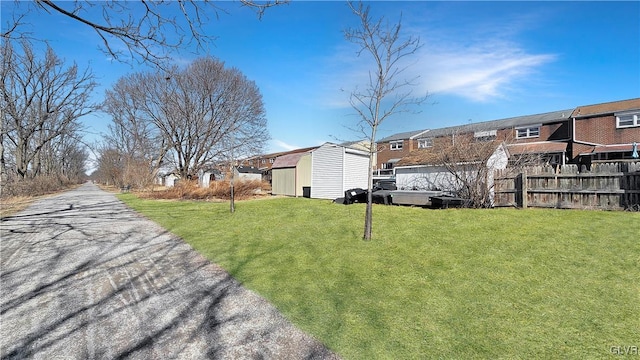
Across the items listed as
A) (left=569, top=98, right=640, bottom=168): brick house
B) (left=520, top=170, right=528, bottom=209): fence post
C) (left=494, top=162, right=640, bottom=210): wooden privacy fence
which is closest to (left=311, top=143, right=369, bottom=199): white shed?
(left=494, top=162, right=640, bottom=210): wooden privacy fence

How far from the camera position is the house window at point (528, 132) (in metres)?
29.3

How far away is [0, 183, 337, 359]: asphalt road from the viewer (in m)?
2.69

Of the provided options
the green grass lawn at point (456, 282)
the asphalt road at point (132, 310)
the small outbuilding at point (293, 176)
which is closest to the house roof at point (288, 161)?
the small outbuilding at point (293, 176)

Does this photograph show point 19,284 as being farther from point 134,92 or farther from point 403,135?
point 403,135

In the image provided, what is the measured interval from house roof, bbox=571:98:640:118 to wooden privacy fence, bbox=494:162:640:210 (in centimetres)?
2027

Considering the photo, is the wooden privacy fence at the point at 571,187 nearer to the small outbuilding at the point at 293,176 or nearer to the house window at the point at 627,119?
the small outbuilding at the point at 293,176

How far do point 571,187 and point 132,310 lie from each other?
1162cm

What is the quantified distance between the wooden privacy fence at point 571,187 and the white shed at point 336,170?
849 centimetres

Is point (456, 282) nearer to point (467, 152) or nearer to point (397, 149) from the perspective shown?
point (467, 152)

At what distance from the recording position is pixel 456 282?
4145 mm

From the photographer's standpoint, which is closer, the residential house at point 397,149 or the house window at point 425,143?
the house window at point 425,143

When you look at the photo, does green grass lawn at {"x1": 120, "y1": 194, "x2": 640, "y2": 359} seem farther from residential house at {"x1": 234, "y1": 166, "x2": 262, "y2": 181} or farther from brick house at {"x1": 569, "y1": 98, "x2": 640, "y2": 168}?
residential house at {"x1": 234, "y1": 166, "x2": 262, "y2": 181}

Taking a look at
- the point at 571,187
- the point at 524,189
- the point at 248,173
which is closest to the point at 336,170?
the point at 524,189

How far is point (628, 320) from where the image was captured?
3002 mm
